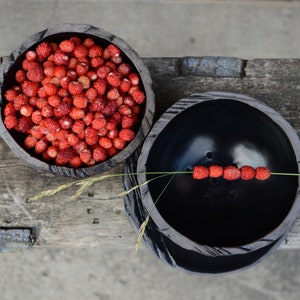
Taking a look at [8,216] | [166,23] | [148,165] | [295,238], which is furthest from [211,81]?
[166,23]

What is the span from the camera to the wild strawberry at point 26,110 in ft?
3.53

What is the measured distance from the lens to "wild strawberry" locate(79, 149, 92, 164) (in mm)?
1068

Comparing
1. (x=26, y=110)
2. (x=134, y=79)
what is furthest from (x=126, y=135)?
(x=26, y=110)

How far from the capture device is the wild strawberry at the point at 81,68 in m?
1.09

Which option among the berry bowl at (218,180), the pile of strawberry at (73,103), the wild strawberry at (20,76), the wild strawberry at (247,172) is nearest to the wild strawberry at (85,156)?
the pile of strawberry at (73,103)

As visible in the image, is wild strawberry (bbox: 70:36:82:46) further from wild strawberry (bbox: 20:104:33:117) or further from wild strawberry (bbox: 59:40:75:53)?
wild strawberry (bbox: 20:104:33:117)

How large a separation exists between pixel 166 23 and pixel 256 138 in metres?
0.97

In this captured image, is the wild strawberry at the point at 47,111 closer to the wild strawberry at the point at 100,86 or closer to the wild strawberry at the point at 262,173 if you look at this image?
the wild strawberry at the point at 100,86

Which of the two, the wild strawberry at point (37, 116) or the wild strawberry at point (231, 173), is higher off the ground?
the wild strawberry at point (37, 116)

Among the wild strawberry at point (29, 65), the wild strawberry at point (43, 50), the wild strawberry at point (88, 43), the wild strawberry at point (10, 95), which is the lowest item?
the wild strawberry at point (10, 95)

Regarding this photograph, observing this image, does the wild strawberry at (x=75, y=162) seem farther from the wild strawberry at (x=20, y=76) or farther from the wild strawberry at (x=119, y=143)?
the wild strawberry at (x=20, y=76)

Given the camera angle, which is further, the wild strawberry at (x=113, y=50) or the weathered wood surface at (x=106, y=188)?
the weathered wood surface at (x=106, y=188)

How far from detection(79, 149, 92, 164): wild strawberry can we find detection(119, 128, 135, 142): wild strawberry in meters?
0.08

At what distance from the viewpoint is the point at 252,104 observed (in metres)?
1.03
